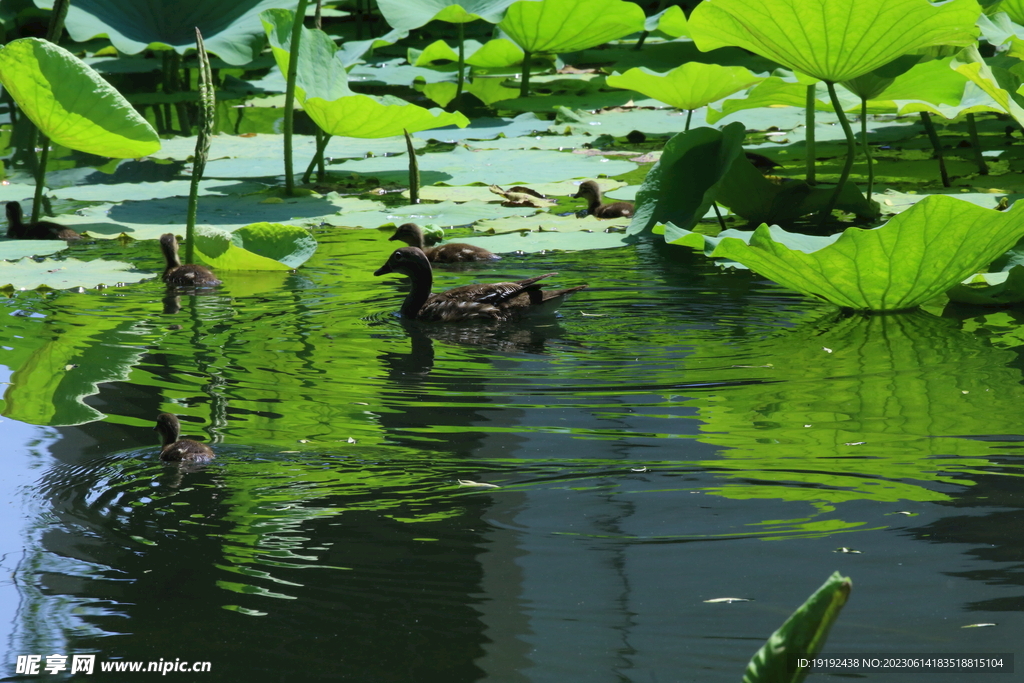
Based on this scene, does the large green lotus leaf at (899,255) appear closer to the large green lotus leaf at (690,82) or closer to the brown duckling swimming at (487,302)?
the brown duckling swimming at (487,302)

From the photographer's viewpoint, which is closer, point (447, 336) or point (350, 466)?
point (350, 466)

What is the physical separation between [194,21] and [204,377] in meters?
8.87

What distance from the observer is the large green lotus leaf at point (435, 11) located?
1026 centimetres

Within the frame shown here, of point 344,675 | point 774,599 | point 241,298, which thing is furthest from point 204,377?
point 774,599

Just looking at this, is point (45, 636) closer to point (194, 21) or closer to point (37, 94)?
point (37, 94)

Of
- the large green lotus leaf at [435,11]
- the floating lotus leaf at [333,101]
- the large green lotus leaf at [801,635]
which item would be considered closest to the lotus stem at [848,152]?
the floating lotus leaf at [333,101]

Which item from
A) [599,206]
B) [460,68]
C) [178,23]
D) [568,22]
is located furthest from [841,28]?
[178,23]

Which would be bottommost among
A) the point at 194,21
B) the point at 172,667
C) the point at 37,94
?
the point at 172,667

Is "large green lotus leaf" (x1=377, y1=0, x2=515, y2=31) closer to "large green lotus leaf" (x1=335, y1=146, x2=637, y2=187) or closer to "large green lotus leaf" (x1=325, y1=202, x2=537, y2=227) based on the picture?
"large green lotus leaf" (x1=335, y1=146, x2=637, y2=187)

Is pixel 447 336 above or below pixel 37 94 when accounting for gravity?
below

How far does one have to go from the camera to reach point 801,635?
41.1 inches

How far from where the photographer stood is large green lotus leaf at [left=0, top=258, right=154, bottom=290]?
18.3 feet

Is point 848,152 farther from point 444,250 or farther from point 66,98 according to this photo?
point 66,98

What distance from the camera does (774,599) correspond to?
7.30ft
